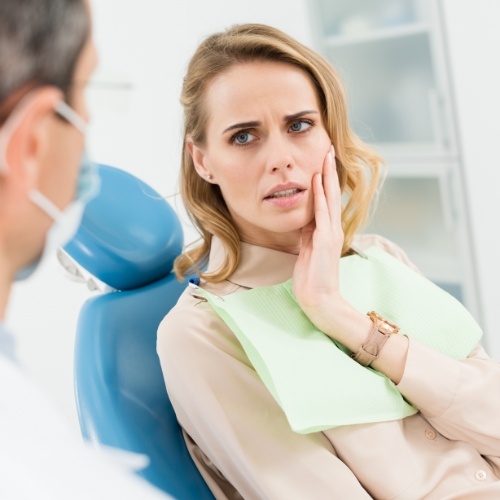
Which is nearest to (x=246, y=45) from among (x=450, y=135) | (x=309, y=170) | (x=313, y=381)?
(x=309, y=170)

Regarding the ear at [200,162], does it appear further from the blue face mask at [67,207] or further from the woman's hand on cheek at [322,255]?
the blue face mask at [67,207]

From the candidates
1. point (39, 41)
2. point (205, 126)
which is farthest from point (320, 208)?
point (39, 41)

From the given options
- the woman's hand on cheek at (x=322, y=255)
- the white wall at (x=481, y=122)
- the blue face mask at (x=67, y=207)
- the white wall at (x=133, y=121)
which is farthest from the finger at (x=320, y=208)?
the white wall at (x=133, y=121)

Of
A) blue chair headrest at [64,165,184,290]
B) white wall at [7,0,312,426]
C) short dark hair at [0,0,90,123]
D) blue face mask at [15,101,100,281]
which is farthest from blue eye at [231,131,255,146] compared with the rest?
white wall at [7,0,312,426]

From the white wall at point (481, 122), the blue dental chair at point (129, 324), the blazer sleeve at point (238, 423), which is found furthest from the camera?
the white wall at point (481, 122)

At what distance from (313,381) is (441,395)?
21 centimetres

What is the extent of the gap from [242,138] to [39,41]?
0.75 metres

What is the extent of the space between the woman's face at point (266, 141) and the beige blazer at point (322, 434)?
203 millimetres

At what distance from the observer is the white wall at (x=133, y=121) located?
9.66 ft

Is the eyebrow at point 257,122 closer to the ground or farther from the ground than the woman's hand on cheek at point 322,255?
farther from the ground

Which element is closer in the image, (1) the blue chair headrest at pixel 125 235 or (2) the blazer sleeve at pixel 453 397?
(2) the blazer sleeve at pixel 453 397

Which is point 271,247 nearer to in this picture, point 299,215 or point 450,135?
point 299,215

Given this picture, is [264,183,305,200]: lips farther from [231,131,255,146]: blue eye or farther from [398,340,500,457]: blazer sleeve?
[398,340,500,457]: blazer sleeve

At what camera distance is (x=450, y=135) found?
2775 millimetres
